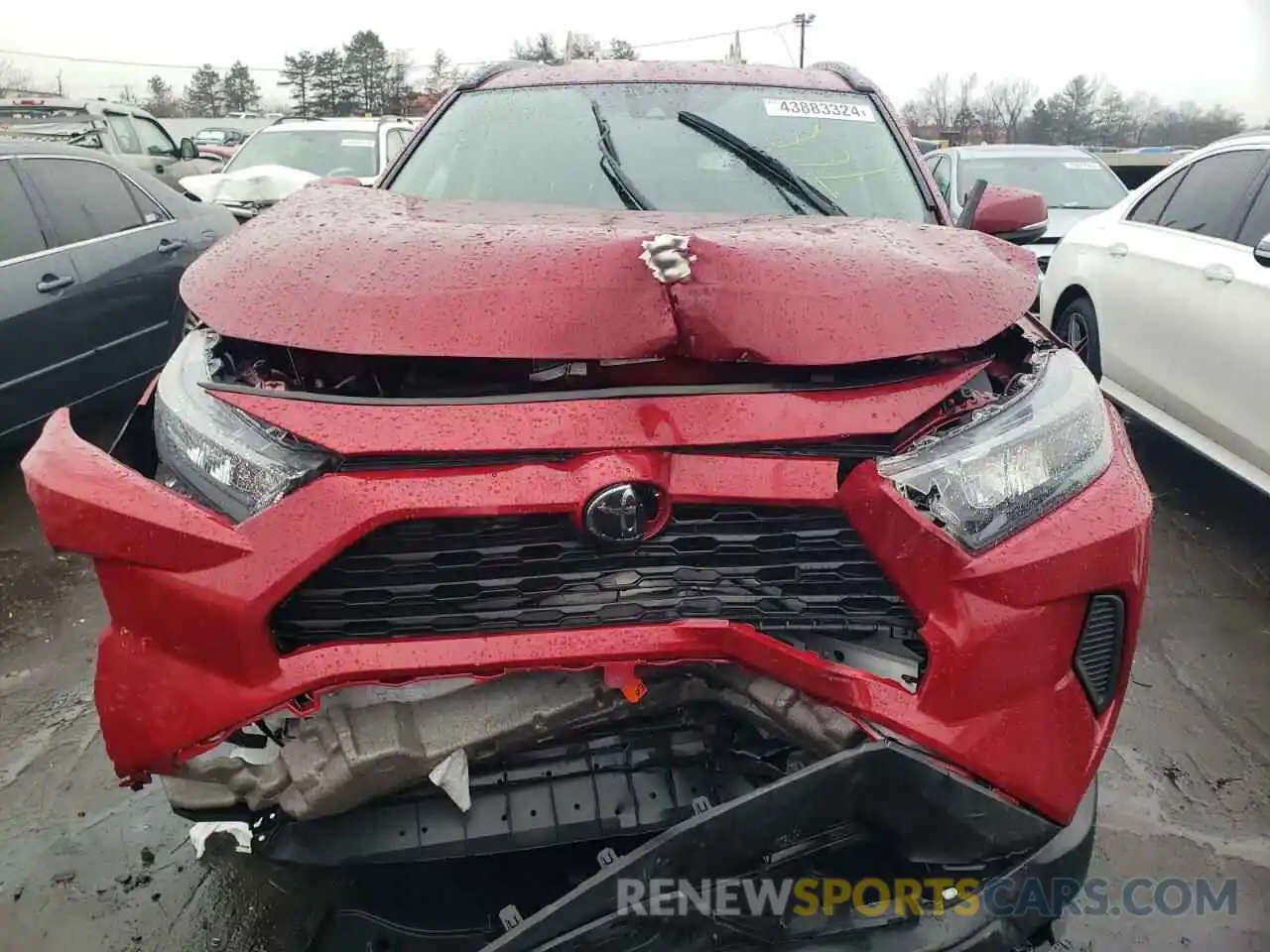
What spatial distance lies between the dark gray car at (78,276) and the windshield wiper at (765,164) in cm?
308

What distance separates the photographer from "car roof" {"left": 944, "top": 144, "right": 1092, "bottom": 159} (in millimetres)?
7934

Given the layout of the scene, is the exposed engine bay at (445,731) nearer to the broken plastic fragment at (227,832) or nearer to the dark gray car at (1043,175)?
the broken plastic fragment at (227,832)

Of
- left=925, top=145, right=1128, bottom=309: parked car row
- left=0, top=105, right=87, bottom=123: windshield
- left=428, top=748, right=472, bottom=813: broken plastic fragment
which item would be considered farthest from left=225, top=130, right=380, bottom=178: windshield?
left=428, top=748, right=472, bottom=813: broken plastic fragment

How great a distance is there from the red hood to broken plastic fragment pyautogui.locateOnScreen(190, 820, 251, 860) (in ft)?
3.15

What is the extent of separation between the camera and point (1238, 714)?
2918 mm

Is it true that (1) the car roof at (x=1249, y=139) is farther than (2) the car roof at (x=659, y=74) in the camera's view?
Yes

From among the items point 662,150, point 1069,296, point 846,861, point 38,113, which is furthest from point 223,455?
point 38,113

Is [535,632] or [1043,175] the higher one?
[535,632]

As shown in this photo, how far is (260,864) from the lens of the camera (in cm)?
196

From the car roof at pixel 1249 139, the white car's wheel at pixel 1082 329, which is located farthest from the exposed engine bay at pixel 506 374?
the white car's wheel at pixel 1082 329

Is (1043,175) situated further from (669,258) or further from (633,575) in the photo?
(633,575)

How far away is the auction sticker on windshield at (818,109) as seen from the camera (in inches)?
122

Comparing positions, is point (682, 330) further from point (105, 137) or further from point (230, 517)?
point (105, 137)

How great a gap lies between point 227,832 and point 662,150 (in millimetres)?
2078
